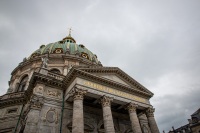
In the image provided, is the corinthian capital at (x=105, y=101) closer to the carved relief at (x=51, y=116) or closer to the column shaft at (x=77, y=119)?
the column shaft at (x=77, y=119)

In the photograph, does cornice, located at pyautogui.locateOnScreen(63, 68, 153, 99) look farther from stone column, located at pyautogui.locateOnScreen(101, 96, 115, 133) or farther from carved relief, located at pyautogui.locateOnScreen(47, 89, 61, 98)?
stone column, located at pyautogui.locateOnScreen(101, 96, 115, 133)

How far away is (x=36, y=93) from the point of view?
1445cm

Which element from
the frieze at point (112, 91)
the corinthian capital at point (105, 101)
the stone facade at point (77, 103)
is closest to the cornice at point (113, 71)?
the stone facade at point (77, 103)

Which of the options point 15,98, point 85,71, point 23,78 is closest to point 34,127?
point 85,71

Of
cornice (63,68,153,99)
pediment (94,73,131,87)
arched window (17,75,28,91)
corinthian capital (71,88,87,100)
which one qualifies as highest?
arched window (17,75,28,91)

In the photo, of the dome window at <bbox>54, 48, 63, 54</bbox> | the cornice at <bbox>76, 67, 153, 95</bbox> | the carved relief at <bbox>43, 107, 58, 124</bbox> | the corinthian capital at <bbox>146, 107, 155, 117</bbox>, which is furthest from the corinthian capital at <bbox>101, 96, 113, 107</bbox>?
the dome window at <bbox>54, 48, 63, 54</bbox>

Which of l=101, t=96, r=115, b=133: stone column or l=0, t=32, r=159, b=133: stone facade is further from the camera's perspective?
l=0, t=32, r=159, b=133: stone facade

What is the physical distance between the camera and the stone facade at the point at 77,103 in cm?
1358

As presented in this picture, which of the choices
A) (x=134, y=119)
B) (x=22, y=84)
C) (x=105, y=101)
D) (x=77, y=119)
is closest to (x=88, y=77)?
(x=105, y=101)

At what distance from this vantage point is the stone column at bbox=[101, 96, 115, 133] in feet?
43.7

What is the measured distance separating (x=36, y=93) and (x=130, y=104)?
10661 mm

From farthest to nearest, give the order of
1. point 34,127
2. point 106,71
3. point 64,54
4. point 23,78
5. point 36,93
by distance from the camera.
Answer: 1. point 64,54
2. point 23,78
3. point 106,71
4. point 36,93
5. point 34,127

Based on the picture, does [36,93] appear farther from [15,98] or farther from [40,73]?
[15,98]

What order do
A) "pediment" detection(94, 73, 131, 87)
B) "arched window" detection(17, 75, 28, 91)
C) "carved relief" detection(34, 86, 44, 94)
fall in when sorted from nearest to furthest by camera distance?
"carved relief" detection(34, 86, 44, 94)
"pediment" detection(94, 73, 131, 87)
"arched window" detection(17, 75, 28, 91)
